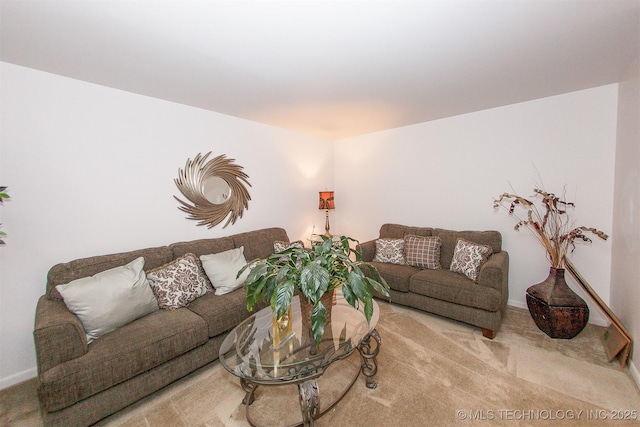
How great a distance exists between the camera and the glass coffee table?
141cm

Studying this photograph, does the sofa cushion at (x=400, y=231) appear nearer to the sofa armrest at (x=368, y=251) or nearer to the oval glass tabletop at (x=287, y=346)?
the sofa armrest at (x=368, y=251)

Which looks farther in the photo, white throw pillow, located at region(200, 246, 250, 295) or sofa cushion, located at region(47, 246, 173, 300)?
white throw pillow, located at region(200, 246, 250, 295)

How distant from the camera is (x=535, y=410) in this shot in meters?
1.61

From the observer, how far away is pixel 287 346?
163cm

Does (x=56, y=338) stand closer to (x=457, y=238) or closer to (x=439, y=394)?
(x=439, y=394)

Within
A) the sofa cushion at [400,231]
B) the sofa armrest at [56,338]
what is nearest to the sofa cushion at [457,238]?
the sofa cushion at [400,231]

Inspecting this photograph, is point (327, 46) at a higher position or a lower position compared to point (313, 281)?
higher

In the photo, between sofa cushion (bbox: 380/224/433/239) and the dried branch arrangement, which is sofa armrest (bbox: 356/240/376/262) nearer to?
sofa cushion (bbox: 380/224/433/239)

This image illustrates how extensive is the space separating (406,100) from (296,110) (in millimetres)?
1198

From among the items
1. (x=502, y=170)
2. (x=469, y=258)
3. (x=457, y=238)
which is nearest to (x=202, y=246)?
(x=469, y=258)

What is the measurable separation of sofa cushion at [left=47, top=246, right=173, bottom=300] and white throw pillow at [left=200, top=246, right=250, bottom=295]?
37 centimetres

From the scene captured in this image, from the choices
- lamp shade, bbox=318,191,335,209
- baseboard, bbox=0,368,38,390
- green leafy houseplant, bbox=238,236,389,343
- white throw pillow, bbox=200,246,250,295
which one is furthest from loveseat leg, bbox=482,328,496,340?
baseboard, bbox=0,368,38,390

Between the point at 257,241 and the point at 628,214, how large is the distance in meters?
3.43

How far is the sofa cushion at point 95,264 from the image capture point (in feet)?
6.32
